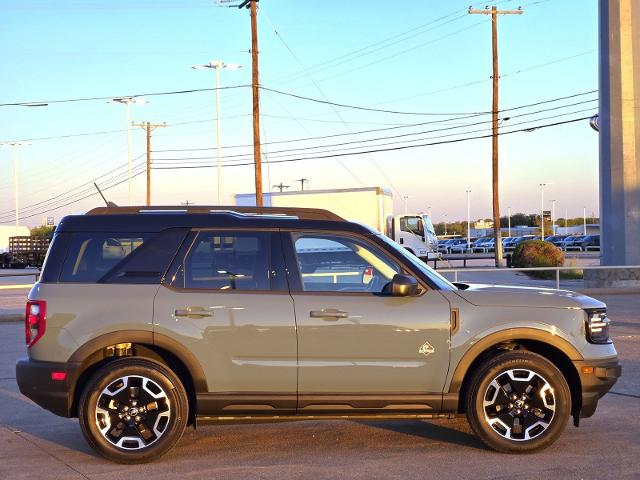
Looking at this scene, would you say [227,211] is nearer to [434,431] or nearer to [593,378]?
[434,431]

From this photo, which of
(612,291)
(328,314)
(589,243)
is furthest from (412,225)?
(589,243)

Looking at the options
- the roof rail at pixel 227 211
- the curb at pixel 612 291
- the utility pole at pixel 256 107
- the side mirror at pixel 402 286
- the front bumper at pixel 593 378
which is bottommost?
the curb at pixel 612 291

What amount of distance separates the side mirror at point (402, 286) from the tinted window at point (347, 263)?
0.21m

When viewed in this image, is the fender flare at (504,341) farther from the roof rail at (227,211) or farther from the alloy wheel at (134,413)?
the alloy wheel at (134,413)

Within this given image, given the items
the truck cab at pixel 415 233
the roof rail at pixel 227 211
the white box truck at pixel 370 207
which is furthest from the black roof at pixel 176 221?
the truck cab at pixel 415 233

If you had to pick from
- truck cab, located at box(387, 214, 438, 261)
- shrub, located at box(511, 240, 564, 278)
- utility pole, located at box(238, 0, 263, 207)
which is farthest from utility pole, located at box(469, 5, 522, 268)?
utility pole, located at box(238, 0, 263, 207)

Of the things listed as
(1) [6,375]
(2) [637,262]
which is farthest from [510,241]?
(1) [6,375]

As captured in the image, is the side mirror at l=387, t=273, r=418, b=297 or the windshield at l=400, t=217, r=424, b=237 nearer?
the side mirror at l=387, t=273, r=418, b=297

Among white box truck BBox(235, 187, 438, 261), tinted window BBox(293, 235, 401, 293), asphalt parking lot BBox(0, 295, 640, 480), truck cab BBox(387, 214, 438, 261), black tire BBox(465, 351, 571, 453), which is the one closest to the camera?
asphalt parking lot BBox(0, 295, 640, 480)

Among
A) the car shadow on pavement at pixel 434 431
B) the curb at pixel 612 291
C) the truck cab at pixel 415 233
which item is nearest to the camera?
the car shadow on pavement at pixel 434 431

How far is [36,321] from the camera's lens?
6758 millimetres

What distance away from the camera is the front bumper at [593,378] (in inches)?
271

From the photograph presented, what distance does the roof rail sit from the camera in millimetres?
7148

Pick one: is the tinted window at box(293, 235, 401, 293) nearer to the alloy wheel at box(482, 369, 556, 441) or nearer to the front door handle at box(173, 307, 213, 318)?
the front door handle at box(173, 307, 213, 318)
